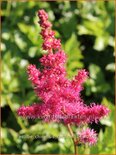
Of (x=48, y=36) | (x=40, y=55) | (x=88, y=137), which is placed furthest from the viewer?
(x=40, y=55)

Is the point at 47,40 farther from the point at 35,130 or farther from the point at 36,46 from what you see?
the point at 36,46

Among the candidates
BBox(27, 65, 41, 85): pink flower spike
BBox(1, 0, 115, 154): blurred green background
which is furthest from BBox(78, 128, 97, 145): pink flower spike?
BBox(1, 0, 115, 154): blurred green background

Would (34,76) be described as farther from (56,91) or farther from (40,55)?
(40,55)

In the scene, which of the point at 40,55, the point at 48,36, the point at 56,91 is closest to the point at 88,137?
the point at 56,91

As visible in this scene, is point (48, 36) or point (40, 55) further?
point (40, 55)

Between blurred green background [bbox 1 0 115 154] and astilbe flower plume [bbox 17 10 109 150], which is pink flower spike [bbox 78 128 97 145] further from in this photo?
blurred green background [bbox 1 0 115 154]

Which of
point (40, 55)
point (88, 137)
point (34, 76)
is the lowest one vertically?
point (88, 137)

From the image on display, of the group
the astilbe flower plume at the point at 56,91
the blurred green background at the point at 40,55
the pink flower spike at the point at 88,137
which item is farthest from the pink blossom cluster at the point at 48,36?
the blurred green background at the point at 40,55

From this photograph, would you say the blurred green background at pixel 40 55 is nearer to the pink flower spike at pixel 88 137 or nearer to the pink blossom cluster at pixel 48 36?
the pink flower spike at pixel 88 137

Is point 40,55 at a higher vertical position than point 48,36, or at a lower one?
higher
